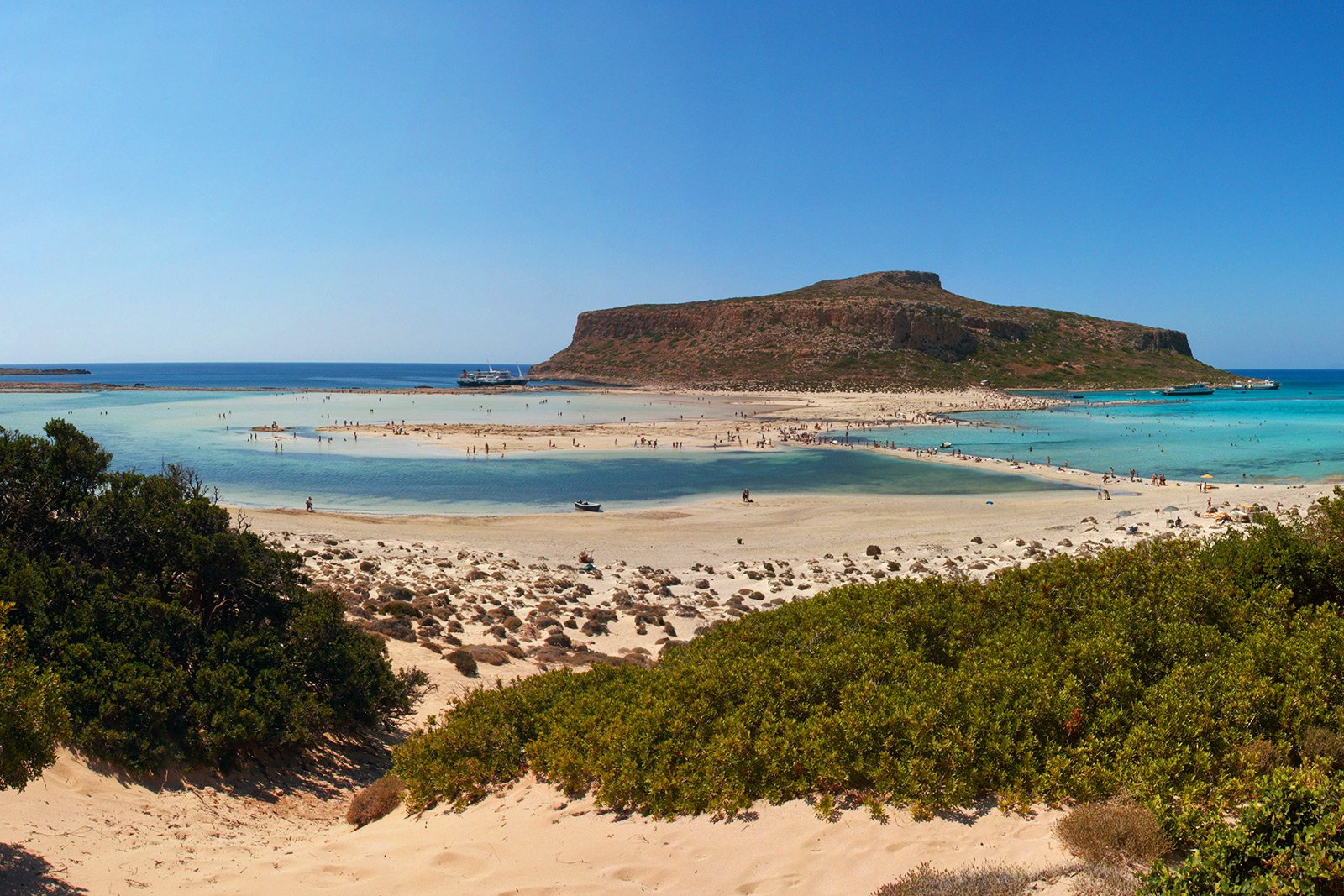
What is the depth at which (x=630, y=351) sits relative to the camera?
496 feet

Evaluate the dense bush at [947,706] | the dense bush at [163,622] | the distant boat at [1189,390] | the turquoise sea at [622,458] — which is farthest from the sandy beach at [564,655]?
the distant boat at [1189,390]

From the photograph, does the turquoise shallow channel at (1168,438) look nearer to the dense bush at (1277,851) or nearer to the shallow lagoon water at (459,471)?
the shallow lagoon water at (459,471)

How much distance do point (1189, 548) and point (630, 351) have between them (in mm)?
141929

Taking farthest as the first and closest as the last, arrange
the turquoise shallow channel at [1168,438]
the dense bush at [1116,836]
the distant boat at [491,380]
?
the distant boat at [491,380] → the turquoise shallow channel at [1168,438] → the dense bush at [1116,836]

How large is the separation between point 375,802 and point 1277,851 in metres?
8.35

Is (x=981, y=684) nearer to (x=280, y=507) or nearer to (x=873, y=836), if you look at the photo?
(x=873, y=836)

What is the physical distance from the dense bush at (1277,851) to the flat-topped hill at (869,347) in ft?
366

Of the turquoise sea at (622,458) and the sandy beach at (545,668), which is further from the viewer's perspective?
the turquoise sea at (622,458)

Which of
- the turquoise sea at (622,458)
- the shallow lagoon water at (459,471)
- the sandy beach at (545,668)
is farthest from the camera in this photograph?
the turquoise sea at (622,458)

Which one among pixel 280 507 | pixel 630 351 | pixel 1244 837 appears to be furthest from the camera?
pixel 630 351

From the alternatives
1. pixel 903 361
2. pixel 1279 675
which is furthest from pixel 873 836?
pixel 903 361

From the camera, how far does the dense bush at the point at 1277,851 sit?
13.2 feet

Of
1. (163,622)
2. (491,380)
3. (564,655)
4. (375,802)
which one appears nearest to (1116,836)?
(375,802)

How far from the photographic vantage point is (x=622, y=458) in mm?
52188
